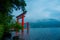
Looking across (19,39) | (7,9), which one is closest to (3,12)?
(7,9)

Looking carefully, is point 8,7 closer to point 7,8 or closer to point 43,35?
point 7,8

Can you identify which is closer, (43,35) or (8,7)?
(8,7)

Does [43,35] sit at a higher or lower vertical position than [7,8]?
lower

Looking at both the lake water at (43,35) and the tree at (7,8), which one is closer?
the tree at (7,8)

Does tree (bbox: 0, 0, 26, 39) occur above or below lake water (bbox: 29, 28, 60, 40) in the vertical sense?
above

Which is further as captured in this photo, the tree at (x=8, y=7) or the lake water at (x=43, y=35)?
A: the lake water at (x=43, y=35)

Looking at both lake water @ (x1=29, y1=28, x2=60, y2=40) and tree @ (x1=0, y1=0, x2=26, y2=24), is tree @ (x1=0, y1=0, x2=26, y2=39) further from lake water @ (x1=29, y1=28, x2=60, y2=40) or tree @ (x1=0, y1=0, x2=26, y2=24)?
lake water @ (x1=29, y1=28, x2=60, y2=40)

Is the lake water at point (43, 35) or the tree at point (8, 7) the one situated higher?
the tree at point (8, 7)

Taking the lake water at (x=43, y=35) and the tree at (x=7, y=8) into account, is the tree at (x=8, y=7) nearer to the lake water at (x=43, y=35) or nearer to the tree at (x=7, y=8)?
the tree at (x=7, y=8)

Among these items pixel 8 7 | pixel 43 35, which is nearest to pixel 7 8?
pixel 8 7

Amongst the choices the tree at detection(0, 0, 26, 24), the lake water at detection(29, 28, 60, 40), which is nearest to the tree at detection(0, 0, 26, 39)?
the tree at detection(0, 0, 26, 24)

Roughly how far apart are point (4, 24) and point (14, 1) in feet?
3.65

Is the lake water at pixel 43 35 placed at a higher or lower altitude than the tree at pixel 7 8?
lower

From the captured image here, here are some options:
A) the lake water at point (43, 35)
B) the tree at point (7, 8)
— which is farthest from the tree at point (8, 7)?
the lake water at point (43, 35)
